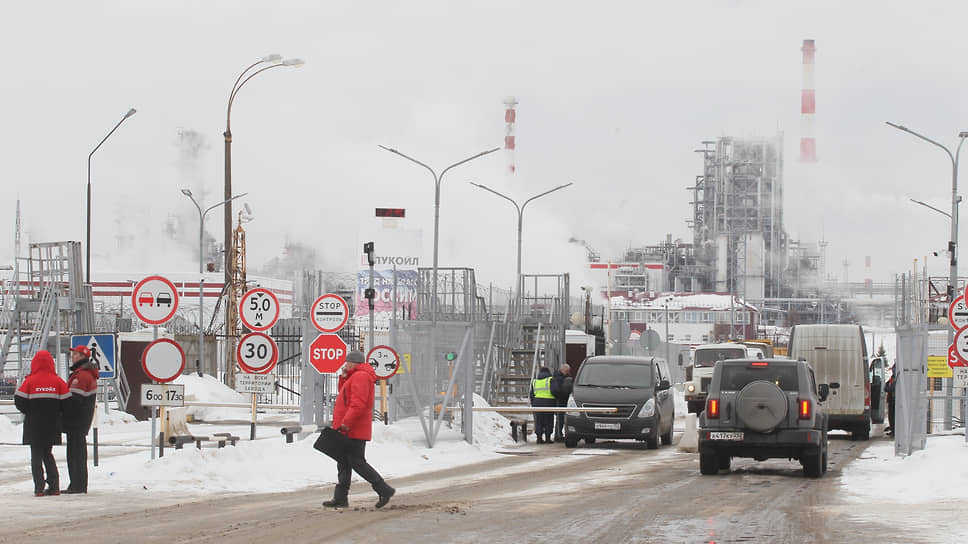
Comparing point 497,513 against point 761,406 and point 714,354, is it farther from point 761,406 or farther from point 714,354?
point 714,354

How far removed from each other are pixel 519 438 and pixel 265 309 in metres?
9.30

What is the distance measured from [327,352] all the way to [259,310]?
1.93 m

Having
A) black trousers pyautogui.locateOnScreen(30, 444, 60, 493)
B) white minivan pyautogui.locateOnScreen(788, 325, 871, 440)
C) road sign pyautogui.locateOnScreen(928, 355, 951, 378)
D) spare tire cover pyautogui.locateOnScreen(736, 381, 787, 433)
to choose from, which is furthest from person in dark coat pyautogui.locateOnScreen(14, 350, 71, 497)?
road sign pyautogui.locateOnScreen(928, 355, 951, 378)

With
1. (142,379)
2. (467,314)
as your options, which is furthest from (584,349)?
(142,379)

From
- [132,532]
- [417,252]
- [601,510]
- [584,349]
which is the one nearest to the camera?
[132,532]

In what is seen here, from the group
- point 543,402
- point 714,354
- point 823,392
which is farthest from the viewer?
point 714,354

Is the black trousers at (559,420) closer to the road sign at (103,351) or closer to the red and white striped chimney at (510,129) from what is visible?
the road sign at (103,351)

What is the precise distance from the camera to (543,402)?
88.5 ft

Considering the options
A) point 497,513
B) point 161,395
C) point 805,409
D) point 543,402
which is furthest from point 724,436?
point 543,402

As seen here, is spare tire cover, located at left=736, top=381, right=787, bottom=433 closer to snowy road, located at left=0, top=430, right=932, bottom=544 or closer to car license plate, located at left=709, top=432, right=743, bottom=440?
car license plate, located at left=709, top=432, right=743, bottom=440

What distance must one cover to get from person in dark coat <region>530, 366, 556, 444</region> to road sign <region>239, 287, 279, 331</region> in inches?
327

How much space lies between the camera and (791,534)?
36.4 feet

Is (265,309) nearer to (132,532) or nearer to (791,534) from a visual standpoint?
(132,532)

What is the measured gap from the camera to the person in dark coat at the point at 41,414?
14.2 meters
